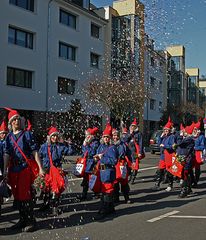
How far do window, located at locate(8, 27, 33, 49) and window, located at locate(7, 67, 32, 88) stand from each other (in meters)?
1.78

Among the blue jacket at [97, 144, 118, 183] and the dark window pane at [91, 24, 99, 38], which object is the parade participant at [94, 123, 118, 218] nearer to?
the blue jacket at [97, 144, 118, 183]

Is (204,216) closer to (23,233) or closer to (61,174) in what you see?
(61,174)

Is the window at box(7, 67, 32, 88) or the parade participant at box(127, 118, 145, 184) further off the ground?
the window at box(7, 67, 32, 88)

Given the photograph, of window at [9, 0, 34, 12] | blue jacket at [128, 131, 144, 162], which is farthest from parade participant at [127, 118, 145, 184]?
window at [9, 0, 34, 12]

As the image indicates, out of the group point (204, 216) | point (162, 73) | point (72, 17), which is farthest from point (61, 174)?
point (162, 73)

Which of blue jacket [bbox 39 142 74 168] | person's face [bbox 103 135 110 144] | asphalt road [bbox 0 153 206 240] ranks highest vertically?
person's face [bbox 103 135 110 144]

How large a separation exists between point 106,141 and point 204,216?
2427 mm

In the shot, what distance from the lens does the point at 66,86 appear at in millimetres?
31438

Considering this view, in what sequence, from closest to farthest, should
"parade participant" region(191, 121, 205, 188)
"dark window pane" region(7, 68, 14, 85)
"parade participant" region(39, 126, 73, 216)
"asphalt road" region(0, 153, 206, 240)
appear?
"asphalt road" region(0, 153, 206, 240) < "parade participant" region(39, 126, 73, 216) < "parade participant" region(191, 121, 205, 188) < "dark window pane" region(7, 68, 14, 85)

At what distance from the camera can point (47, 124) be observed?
92.8ft

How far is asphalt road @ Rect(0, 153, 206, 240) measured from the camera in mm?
6379

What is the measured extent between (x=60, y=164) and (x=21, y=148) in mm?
1797

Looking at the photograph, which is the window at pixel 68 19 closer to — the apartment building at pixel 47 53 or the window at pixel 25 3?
the apartment building at pixel 47 53

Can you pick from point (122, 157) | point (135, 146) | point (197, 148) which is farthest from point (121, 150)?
point (197, 148)
